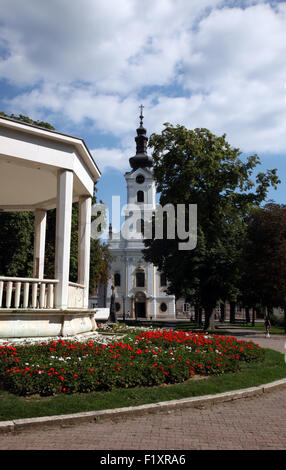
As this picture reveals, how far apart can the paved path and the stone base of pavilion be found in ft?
16.9

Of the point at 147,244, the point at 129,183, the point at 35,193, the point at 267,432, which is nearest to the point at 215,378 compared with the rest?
the point at 267,432

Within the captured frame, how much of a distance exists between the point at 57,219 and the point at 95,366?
544cm

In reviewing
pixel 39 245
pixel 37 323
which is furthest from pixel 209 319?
pixel 37 323

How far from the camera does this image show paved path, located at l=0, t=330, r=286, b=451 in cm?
486

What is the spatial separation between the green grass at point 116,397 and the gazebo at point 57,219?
3.83 meters

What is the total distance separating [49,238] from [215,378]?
72.2ft

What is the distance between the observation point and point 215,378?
8.58m

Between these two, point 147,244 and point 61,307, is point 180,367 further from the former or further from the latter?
point 147,244

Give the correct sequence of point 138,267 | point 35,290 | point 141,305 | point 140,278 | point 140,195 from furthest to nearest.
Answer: point 140,195 < point 140,278 < point 138,267 < point 141,305 < point 35,290

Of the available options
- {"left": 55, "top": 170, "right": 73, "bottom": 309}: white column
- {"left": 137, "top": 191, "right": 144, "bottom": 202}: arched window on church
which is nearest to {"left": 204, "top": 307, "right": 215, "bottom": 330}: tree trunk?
{"left": 55, "top": 170, "right": 73, "bottom": 309}: white column

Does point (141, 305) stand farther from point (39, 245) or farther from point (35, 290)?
point (35, 290)

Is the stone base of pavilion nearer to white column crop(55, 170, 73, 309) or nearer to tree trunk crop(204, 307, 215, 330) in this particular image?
white column crop(55, 170, 73, 309)

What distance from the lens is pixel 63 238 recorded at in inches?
466

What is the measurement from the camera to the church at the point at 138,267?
75312 mm
